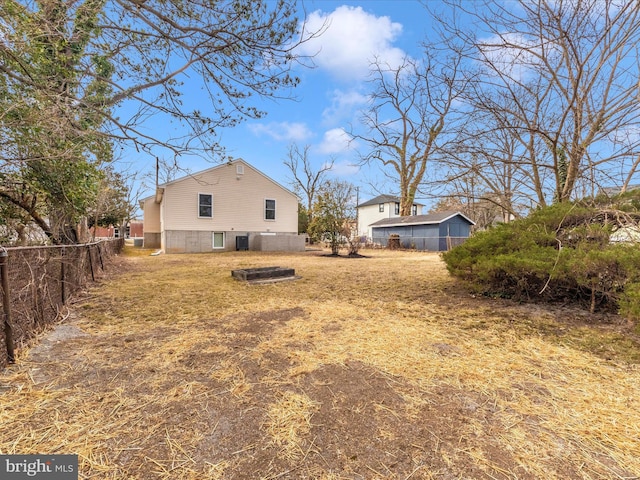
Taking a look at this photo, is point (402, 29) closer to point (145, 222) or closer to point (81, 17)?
point (81, 17)

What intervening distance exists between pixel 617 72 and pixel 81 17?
24.9 feet

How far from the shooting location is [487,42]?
4.41m

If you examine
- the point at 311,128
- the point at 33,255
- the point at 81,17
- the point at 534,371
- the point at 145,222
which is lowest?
the point at 534,371

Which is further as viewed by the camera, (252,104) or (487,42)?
(252,104)

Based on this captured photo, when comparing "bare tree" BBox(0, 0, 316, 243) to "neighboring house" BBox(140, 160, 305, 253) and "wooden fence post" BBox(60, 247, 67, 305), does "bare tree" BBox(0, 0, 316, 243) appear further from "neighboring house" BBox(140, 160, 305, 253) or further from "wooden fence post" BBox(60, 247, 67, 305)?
"neighboring house" BBox(140, 160, 305, 253)

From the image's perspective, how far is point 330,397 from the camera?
2.12m

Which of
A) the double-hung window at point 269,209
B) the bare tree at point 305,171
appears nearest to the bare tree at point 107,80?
the double-hung window at point 269,209

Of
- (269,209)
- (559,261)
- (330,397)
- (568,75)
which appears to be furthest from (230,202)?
(330,397)

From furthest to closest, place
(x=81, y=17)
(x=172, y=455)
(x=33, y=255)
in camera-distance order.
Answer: (x=81, y=17) → (x=33, y=255) → (x=172, y=455)

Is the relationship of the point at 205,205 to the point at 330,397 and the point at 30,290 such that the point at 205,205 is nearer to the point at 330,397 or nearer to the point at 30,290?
the point at 30,290

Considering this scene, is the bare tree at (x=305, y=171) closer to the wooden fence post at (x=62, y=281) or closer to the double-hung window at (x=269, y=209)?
the double-hung window at (x=269, y=209)

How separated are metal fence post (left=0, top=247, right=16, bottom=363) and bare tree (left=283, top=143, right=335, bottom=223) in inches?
1044

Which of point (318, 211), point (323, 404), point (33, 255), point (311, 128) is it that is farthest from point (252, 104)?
point (318, 211)

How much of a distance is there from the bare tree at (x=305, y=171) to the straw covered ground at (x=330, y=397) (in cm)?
2571
